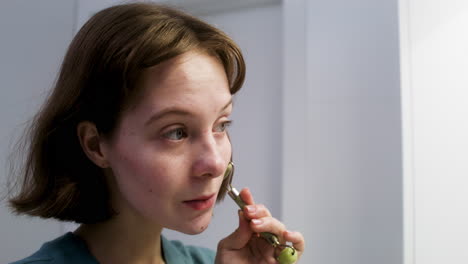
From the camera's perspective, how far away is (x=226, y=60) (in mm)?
587

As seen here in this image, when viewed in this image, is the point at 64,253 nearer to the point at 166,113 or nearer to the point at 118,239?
the point at 118,239

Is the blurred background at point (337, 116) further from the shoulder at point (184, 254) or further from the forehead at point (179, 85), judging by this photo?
the forehead at point (179, 85)

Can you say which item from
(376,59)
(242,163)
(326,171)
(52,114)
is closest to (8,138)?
(52,114)

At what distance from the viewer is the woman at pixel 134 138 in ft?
1.63

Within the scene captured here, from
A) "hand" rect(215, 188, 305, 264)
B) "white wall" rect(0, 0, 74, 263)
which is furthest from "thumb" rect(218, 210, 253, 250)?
"white wall" rect(0, 0, 74, 263)

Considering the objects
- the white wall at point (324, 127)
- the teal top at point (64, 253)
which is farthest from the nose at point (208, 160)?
the white wall at point (324, 127)

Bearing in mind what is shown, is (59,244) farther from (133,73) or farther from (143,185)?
(133,73)

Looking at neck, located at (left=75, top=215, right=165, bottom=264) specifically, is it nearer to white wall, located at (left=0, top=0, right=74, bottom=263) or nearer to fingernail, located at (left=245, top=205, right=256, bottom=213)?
fingernail, located at (left=245, top=205, right=256, bottom=213)

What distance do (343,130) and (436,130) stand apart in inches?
7.6

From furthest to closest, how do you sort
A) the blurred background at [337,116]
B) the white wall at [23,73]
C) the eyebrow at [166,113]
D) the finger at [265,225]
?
the white wall at [23,73]
the blurred background at [337,116]
the finger at [265,225]
the eyebrow at [166,113]

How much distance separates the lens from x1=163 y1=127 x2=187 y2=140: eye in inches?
19.8

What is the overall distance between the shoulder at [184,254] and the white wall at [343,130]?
0.22 meters

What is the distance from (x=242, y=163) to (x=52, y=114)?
521 mm

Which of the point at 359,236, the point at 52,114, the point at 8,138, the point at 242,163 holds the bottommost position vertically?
the point at 359,236
